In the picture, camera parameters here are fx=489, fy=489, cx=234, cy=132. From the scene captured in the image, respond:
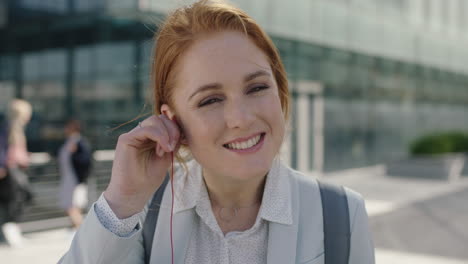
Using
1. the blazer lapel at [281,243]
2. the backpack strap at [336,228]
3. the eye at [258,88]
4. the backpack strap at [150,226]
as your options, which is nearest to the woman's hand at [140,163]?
the backpack strap at [150,226]

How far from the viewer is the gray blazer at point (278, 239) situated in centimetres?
149

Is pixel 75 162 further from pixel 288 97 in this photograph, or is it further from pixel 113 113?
pixel 288 97

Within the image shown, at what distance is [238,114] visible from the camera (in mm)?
1521

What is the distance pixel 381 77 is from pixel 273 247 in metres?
17.7

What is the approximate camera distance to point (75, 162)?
25.9ft

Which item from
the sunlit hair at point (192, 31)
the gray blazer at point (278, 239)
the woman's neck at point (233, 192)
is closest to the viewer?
the gray blazer at point (278, 239)

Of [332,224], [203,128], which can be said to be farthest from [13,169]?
[332,224]

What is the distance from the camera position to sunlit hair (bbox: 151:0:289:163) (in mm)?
1592

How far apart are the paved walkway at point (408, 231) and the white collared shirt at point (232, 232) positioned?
520cm

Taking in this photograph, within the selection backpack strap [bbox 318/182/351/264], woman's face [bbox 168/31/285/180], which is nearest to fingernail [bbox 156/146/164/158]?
woman's face [bbox 168/31/285/180]

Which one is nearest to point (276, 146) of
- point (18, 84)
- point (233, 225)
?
point (233, 225)

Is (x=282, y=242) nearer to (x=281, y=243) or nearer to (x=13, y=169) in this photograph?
(x=281, y=243)

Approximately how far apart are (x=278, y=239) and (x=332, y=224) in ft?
0.61

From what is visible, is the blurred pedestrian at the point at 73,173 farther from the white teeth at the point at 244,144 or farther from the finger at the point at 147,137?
the white teeth at the point at 244,144
